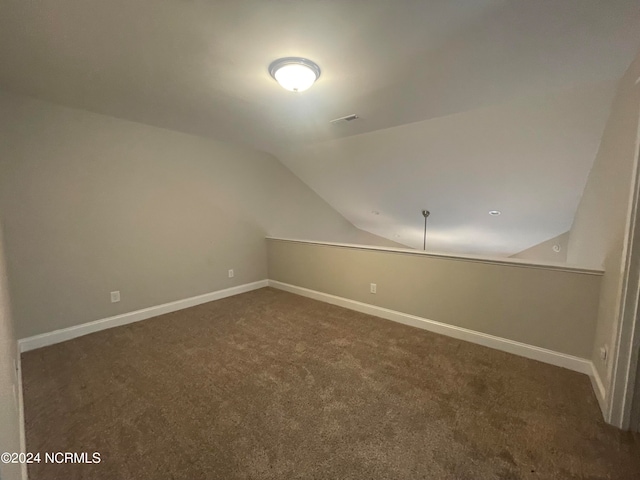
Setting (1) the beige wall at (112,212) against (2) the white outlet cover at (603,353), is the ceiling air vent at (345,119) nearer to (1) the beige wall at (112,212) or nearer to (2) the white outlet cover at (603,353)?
(1) the beige wall at (112,212)

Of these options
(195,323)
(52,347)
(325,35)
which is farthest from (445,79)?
(52,347)

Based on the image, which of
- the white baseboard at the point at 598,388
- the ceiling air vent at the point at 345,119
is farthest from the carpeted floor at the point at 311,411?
the ceiling air vent at the point at 345,119

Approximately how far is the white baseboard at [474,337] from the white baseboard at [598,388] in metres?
0.05

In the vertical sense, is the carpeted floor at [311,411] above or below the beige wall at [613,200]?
below

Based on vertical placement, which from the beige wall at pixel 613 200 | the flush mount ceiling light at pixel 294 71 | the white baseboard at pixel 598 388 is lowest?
the white baseboard at pixel 598 388

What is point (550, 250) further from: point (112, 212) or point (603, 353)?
point (112, 212)

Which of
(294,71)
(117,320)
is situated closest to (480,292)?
(294,71)

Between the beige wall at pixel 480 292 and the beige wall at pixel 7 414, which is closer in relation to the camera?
the beige wall at pixel 7 414

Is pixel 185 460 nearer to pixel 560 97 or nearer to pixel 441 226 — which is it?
pixel 560 97

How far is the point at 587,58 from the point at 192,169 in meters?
3.87

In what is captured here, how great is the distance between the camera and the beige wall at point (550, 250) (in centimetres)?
477

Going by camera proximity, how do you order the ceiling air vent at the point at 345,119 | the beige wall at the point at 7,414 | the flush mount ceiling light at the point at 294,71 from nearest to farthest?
the beige wall at the point at 7,414, the flush mount ceiling light at the point at 294,71, the ceiling air vent at the point at 345,119

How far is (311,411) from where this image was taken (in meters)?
1.82

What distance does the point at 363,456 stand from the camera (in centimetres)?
149
